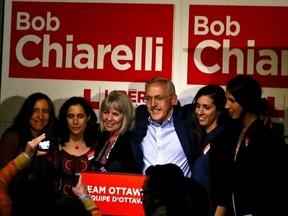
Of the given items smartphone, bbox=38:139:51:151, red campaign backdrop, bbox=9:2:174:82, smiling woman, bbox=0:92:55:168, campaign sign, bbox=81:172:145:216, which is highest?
red campaign backdrop, bbox=9:2:174:82

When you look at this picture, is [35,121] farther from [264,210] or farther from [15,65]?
[264,210]

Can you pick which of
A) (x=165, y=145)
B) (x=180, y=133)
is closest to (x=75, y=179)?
(x=165, y=145)

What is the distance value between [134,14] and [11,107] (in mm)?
1685

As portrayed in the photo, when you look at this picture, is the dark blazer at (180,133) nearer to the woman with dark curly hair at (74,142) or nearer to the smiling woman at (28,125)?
the woman with dark curly hair at (74,142)

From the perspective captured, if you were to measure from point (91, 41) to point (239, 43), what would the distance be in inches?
62.3

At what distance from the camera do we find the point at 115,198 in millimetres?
4344

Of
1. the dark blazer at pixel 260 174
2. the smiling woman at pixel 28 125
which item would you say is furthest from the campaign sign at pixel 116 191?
the smiling woman at pixel 28 125

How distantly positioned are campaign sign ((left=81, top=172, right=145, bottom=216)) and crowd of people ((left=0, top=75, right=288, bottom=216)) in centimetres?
19

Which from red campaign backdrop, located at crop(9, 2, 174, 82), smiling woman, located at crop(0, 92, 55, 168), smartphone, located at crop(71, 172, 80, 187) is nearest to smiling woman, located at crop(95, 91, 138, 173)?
smartphone, located at crop(71, 172, 80, 187)

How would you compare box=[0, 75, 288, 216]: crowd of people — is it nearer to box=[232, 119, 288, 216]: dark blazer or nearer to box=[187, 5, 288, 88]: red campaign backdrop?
box=[232, 119, 288, 216]: dark blazer

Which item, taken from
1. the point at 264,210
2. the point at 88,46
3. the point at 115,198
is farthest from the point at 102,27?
the point at 264,210

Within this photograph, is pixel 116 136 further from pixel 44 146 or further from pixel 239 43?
pixel 239 43

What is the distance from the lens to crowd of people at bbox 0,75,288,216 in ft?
12.6

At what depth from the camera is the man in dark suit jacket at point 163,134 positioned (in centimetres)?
477
